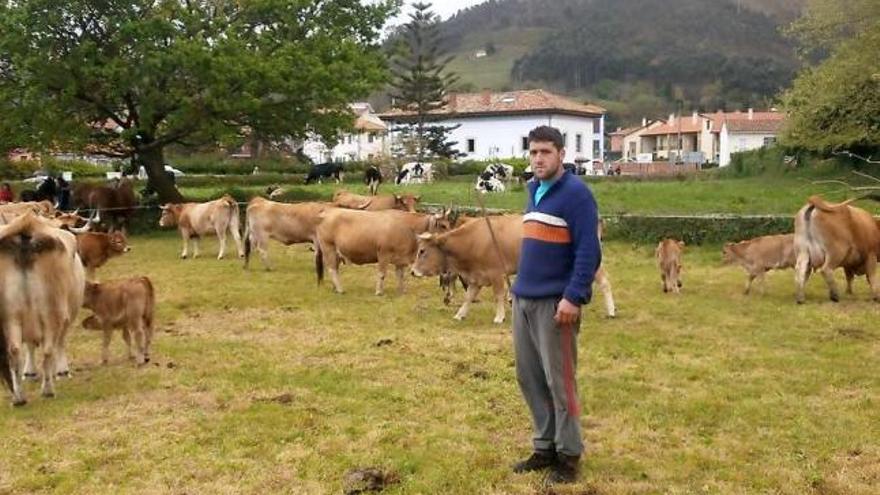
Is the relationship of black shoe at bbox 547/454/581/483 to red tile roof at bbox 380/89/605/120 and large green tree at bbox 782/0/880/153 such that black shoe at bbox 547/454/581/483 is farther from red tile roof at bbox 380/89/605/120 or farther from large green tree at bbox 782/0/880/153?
red tile roof at bbox 380/89/605/120

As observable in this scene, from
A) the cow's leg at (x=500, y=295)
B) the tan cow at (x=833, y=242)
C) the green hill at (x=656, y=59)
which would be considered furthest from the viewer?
the green hill at (x=656, y=59)

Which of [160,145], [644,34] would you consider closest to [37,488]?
[160,145]

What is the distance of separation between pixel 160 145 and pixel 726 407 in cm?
1970

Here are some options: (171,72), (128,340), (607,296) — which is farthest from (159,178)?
(607,296)

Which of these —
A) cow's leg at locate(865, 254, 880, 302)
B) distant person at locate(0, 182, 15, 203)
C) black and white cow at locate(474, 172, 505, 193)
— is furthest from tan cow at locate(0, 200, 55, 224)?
black and white cow at locate(474, 172, 505, 193)

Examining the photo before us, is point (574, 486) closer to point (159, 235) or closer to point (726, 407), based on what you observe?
point (726, 407)

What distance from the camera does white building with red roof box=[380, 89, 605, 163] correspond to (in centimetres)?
6731

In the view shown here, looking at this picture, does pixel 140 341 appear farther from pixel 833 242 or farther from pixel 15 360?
pixel 833 242

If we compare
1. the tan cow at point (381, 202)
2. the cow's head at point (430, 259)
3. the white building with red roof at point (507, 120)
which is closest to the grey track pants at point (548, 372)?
the cow's head at point (430, 259)

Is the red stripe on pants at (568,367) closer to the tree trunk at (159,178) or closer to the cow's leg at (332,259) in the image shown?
the cow's leg at (332,259)

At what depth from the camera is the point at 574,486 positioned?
5.74 metres

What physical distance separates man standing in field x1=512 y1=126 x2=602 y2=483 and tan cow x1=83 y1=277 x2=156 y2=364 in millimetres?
4780

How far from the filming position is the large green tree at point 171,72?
21.1 meters

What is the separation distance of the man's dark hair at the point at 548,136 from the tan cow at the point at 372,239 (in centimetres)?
807
